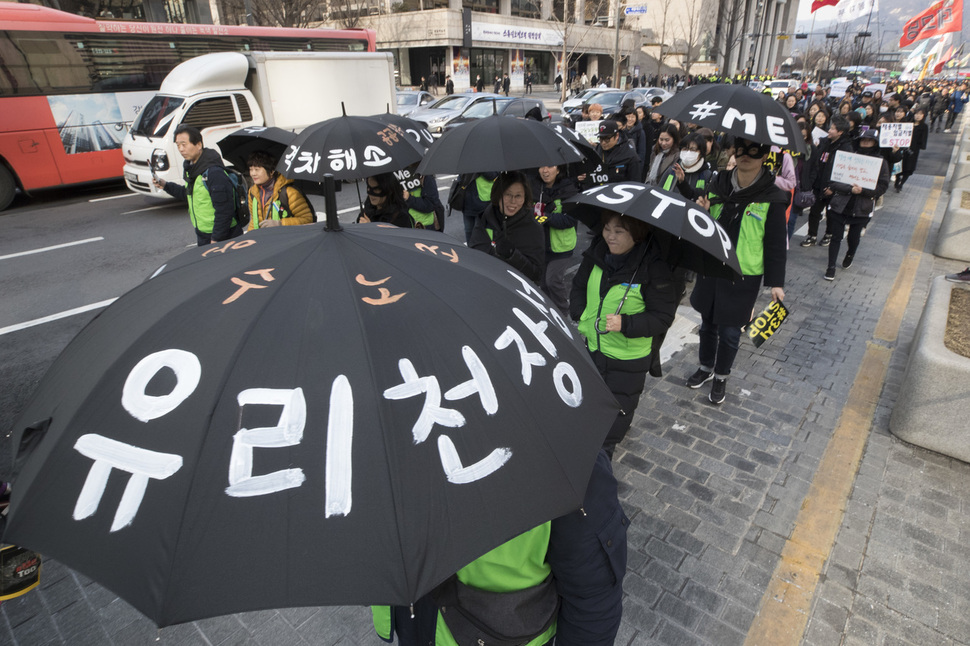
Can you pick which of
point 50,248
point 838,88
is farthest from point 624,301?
point 838,88

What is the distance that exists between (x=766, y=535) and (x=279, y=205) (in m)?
4.34

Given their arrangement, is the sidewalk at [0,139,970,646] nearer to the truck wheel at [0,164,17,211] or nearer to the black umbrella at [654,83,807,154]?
the black umbrella at [654,83,807,154]

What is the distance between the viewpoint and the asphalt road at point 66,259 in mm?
5316

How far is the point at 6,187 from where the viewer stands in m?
10.8

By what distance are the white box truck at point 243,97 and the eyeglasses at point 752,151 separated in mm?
6966

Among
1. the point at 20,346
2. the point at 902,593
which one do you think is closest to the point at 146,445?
the point at 902,593

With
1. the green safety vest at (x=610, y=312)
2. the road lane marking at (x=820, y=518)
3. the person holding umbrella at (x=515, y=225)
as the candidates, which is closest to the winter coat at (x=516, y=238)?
the person holding umbrella at (x=515, y=225)

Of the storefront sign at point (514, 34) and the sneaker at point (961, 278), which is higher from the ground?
the storefront sign at point (514, 34)

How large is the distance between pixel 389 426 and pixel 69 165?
540 inches

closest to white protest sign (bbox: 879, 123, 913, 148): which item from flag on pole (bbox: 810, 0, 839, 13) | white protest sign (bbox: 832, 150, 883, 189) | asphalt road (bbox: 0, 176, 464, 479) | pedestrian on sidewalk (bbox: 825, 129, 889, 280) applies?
pedestrian on sidewalk (bbox: 825, 129, 889, 280)

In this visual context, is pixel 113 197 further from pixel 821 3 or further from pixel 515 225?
pixel 821 3

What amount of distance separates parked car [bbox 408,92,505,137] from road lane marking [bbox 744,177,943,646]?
45.1ft

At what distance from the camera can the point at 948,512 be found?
3273 mm

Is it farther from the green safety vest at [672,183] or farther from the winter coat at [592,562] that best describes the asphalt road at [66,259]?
the green safety vest at [672,183]
